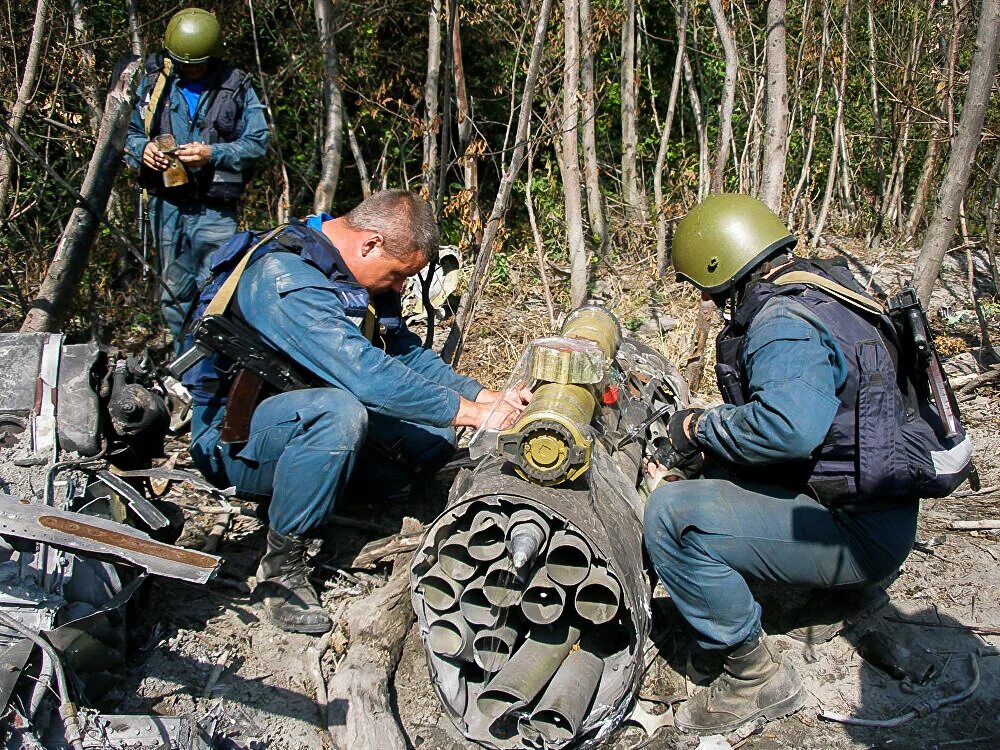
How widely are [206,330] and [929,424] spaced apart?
116 inches

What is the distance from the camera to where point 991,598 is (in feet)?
12.9

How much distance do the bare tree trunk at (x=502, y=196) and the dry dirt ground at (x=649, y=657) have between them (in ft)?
3.76

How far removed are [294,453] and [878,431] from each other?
231 cm

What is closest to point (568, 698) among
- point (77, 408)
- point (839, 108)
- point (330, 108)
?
point (77, 408)

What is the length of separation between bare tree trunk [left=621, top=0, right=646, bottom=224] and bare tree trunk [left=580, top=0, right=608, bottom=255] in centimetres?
35

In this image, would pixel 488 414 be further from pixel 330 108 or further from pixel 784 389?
pixel 330 108

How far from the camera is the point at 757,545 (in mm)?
3191

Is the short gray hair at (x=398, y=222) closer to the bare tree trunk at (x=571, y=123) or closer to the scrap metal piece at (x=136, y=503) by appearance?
the scrap metal piece at (x=136, y=503)

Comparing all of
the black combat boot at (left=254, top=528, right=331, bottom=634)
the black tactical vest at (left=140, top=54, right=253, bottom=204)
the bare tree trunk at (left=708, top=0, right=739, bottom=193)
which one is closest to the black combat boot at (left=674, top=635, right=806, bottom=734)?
the black combat boot at (left=254, top=528, right=331, bottom=634)

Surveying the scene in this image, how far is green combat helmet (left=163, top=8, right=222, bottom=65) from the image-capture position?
5.39m

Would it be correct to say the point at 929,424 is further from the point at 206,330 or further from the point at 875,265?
the point at 875,265

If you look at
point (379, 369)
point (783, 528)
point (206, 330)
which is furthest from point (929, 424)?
point (206, 330)

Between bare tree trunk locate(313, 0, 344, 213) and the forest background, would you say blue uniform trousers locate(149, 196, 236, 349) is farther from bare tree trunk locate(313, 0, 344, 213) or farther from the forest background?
bare tree trunk locate(313, 0, 344, 213)

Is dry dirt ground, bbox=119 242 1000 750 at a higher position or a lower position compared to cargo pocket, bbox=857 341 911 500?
lower
